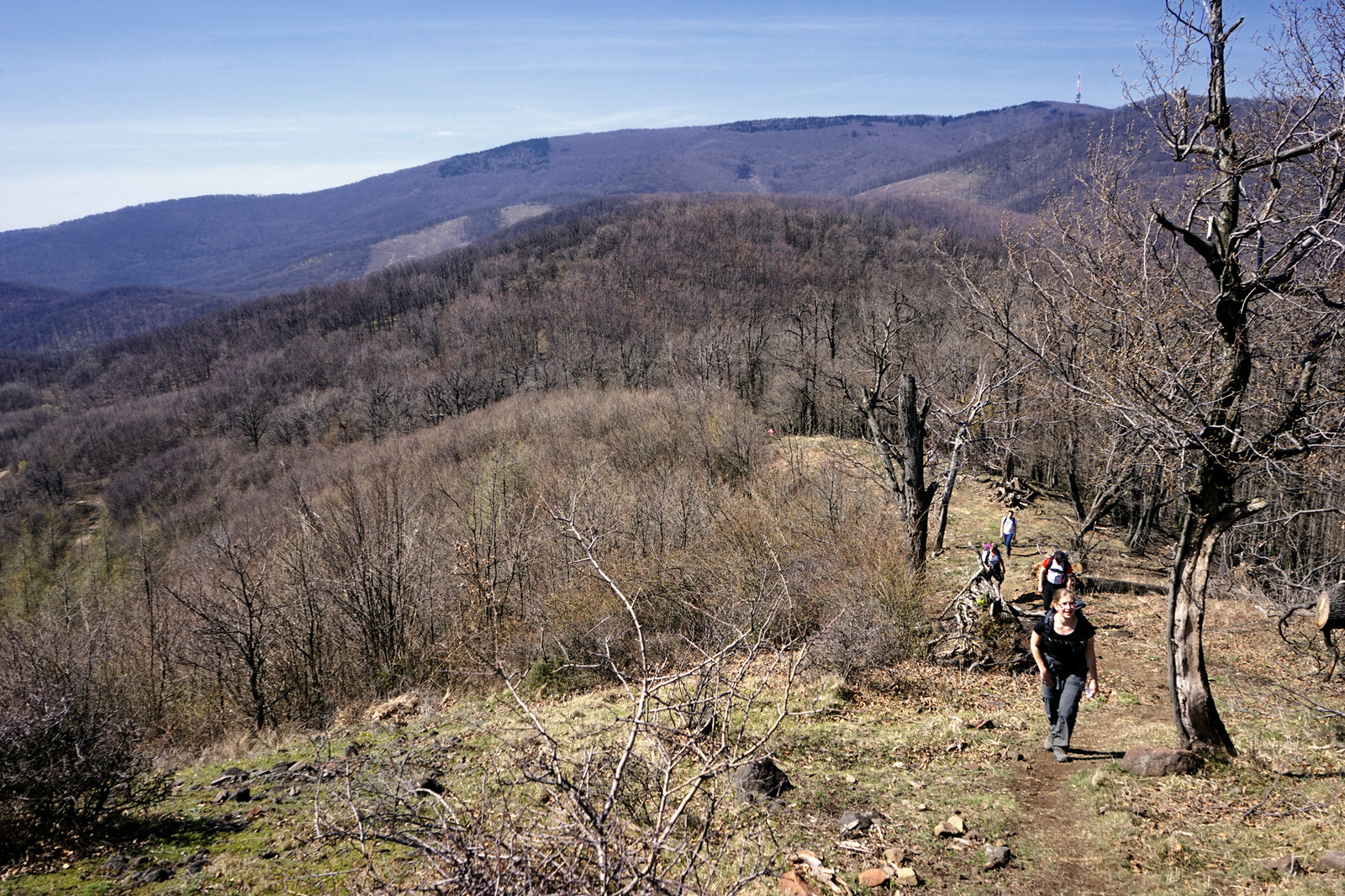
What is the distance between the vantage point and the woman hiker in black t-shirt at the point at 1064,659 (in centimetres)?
668

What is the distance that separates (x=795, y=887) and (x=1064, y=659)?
12.6 ft

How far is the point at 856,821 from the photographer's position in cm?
580

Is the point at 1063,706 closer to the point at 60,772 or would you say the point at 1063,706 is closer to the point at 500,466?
the point at 60,772

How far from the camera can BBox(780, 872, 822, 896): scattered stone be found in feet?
15.3

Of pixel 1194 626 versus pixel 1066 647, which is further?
pixel 1066 647

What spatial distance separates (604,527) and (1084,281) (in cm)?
1280

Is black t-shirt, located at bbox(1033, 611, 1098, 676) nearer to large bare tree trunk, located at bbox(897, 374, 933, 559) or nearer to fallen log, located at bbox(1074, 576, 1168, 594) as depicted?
large bare tree trunk, located at bbox(897, 374, 933, 559)

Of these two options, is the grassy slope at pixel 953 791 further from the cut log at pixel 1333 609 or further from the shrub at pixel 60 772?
the cut log at pixel 1333 609

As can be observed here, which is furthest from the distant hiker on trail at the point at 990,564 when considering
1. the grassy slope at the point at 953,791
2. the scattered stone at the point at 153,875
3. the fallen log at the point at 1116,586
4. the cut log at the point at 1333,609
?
the scattered stone at the point at 153,875

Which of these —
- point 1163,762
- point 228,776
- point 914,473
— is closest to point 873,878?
point 1163,762

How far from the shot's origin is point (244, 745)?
33.4 ft

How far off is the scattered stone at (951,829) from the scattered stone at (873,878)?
865 millimetres

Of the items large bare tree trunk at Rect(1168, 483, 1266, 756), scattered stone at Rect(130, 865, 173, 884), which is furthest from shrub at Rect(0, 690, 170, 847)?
large bare tree trunk at Rect(1168, 483, 1266, 756)

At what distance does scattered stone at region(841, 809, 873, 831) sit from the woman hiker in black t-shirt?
2.42m
